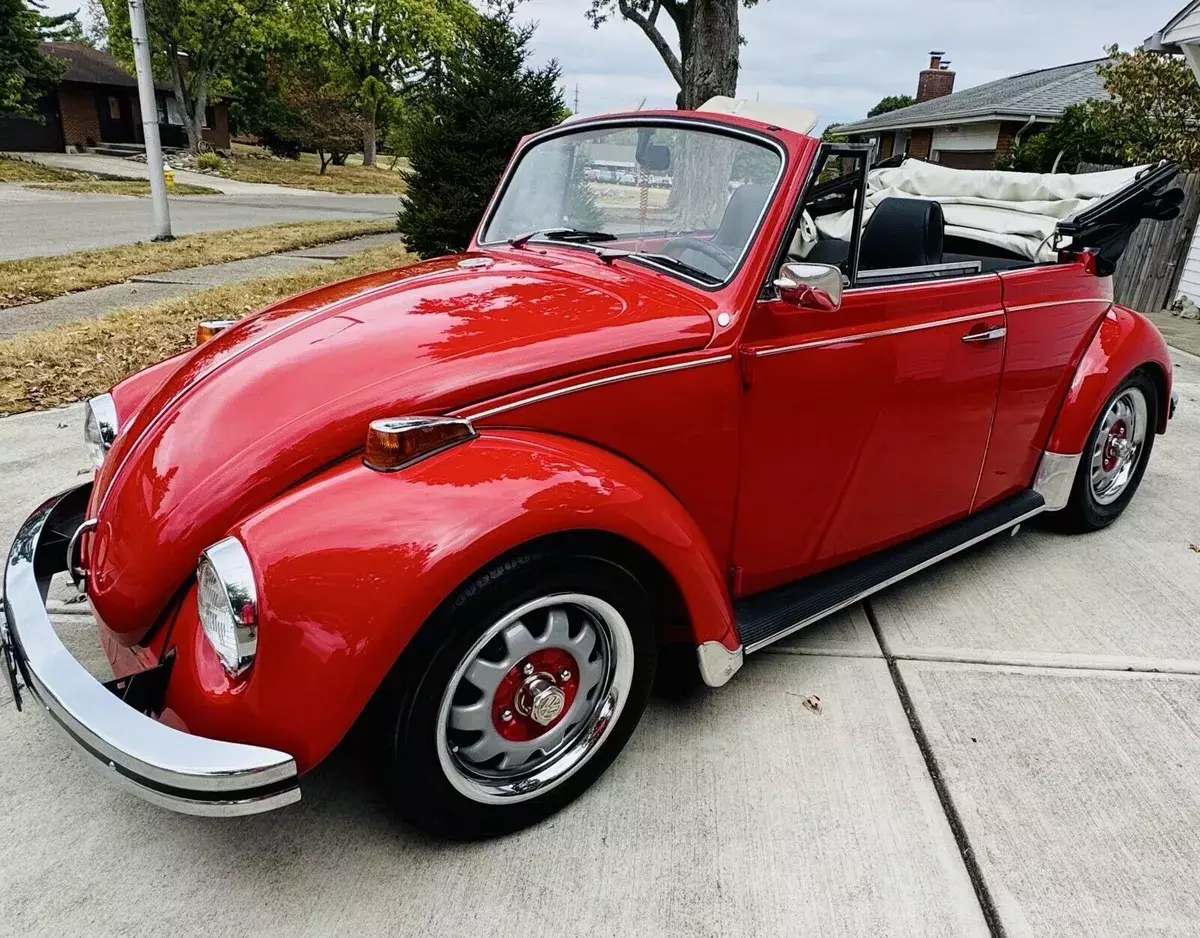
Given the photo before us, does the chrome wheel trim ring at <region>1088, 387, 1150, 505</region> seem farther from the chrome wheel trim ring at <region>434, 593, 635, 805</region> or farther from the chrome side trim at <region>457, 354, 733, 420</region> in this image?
the chrome wheel trim ring at <region>434, 593, 635, 805</region>

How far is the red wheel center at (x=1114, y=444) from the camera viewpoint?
12.4 feet

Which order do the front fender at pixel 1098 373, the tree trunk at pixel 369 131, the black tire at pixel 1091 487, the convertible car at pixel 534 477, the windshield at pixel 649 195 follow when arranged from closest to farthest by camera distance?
1. the convertible car at pixel 534 477
2. the windshield at pixel 649 195
3. the front fender at pixel 1098 373
4. the black tire at pixel 1091 487
5. the tree trunk at pixel 369 131

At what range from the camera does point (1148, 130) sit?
10.5 m

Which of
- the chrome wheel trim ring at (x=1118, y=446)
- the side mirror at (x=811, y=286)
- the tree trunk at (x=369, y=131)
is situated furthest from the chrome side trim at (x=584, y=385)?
→ the tree trunk at (x=369, y=131)

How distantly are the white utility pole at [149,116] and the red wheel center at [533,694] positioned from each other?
12.1 meters

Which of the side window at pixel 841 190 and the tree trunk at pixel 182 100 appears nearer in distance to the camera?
the side window at pixel 841 190

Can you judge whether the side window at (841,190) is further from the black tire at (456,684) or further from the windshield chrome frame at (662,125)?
the black tire at (456,684)

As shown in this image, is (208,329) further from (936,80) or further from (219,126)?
(219,126)

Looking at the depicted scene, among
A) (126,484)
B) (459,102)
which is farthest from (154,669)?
(459,102)

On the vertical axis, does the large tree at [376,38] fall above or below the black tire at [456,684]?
above

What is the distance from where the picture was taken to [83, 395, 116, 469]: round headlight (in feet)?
8.55

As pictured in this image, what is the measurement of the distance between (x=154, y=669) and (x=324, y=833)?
2.12ft

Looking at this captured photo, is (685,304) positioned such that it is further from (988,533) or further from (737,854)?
(988,533)

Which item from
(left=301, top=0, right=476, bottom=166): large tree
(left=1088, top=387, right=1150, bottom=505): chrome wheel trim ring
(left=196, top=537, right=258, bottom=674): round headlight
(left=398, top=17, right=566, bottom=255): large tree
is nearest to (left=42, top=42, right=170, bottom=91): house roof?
(left=301, top=0, right=476, bottom=166): large tree
